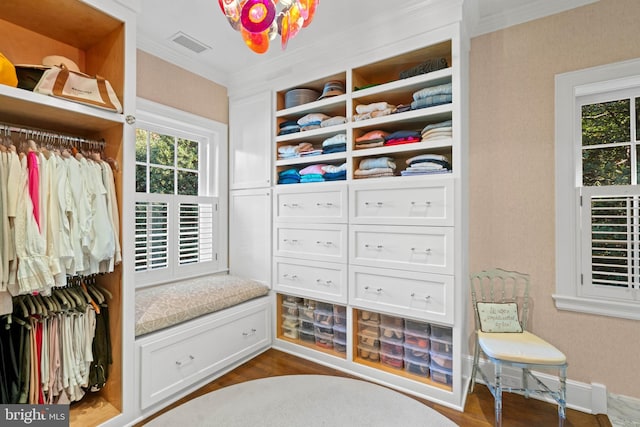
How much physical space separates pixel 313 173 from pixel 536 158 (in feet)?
5.49

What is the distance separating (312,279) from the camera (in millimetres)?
2680

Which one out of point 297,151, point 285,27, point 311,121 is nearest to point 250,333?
point 297,151

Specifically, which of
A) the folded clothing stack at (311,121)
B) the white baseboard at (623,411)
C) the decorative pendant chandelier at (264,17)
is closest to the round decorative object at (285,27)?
the decorative pendant chandelier at (264,17)

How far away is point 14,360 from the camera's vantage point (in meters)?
1.54

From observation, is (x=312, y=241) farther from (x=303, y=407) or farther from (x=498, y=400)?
(x=498, y=400)

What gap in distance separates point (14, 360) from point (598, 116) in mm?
3719

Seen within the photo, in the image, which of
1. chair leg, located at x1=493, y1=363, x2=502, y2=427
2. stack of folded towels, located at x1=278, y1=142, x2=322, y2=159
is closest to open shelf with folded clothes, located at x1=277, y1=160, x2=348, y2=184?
stack of folded towels, located at x1=278, y1=142, x2=322, y2=159

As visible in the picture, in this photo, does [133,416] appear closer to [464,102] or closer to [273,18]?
[273,18]

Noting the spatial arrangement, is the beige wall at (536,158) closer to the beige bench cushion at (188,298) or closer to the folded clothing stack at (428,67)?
the folded clothing stack at (428,67)

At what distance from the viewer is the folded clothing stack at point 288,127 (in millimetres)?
2861

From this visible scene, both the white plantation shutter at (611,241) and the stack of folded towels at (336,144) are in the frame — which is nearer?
the white plantation shutter at (611,241)
